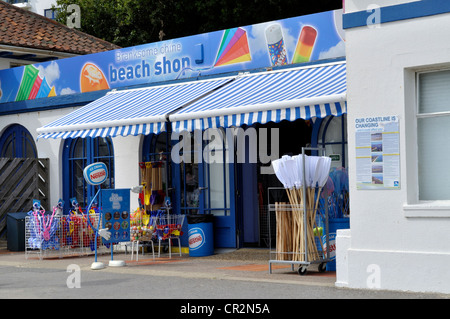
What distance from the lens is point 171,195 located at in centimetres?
1507

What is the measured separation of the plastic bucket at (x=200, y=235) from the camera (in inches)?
548

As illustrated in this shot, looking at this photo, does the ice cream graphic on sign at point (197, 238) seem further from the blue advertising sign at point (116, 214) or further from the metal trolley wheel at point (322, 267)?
the metal trolley wheel at point (322, 267)

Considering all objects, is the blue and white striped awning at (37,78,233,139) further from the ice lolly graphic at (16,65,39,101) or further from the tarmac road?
the ice lolly graphic at (16,65,39,101)

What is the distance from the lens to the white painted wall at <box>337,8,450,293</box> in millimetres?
8797

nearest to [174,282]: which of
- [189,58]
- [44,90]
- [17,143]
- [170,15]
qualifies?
[189,58]

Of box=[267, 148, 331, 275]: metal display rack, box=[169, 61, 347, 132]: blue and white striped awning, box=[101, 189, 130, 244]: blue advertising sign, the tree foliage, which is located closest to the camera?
box=[267, 148, 331, 275]: metal display rack

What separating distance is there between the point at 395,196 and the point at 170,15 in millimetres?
21437

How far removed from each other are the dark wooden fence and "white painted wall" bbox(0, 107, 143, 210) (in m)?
0.30

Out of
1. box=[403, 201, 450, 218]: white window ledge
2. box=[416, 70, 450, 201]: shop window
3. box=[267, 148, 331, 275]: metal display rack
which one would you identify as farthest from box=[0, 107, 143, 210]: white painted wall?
box=[403, 201, 450, 218]: white window ledge

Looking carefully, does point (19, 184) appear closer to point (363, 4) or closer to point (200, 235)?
point (200, 235)

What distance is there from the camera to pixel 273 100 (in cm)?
1136
